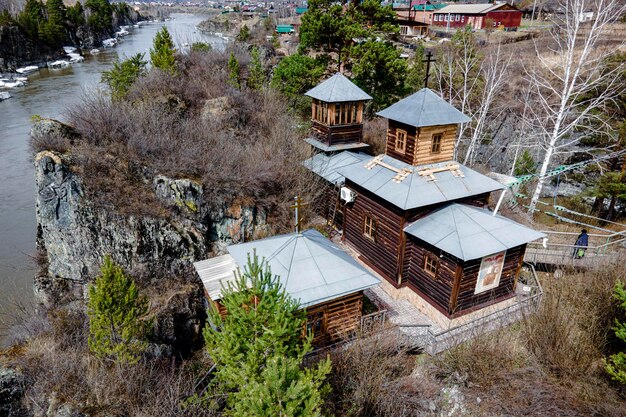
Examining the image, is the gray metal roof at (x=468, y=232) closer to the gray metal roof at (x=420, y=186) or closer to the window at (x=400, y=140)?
the gray metal roof at (x=420, y=186)

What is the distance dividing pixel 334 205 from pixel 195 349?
822cm

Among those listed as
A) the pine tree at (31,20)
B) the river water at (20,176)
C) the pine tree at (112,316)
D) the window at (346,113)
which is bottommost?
the river water at (20,176)

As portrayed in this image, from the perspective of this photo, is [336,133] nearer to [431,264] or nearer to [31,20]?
[431,264]

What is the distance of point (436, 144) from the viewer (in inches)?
523

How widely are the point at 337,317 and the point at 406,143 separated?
626cm

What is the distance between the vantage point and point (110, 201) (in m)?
13.3

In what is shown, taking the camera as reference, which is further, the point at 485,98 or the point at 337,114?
the point at 485,98

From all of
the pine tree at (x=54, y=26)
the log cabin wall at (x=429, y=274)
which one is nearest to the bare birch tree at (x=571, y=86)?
the log cabin wall at (x=429, y=274)

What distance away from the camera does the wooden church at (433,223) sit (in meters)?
11.7

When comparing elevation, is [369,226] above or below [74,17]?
below

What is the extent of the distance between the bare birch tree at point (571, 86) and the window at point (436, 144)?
28.1 feet

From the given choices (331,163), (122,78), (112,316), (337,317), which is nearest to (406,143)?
(331,163)

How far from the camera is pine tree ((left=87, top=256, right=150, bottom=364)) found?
29.1 feet

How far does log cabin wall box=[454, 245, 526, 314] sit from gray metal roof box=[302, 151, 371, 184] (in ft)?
22.7
